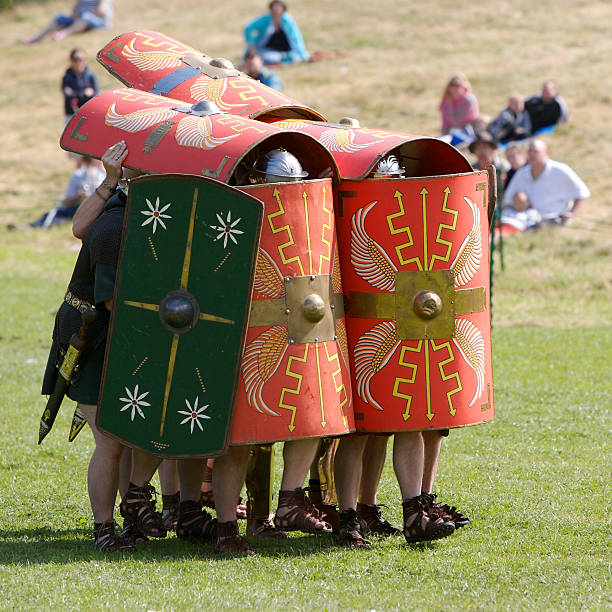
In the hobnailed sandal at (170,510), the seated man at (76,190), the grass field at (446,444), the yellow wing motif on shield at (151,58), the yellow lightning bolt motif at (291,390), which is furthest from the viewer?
the seated man at (76,190)

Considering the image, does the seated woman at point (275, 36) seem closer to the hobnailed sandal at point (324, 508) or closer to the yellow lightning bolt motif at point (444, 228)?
the hobnailed sandal at point (324, 508)

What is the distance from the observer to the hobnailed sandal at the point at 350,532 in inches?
202

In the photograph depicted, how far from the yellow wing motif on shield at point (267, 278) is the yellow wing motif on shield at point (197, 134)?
1.60ft

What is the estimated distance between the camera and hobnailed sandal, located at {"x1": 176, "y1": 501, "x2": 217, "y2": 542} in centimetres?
525

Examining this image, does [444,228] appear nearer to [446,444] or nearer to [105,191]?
[105,191]

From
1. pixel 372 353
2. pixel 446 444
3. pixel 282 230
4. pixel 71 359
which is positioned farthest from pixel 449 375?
pixel 446 444

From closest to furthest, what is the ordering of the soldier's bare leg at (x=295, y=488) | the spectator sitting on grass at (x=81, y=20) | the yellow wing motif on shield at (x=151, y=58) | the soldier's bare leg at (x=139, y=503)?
1. the soldier's bare leg at (x=295, y=488)
2. the soldier's bare leg at (x=139, y=503)
3. the yellow wing motif on shield at (x=151, y=58)
4. the spectator sitting on grass at (x=81, y=20)

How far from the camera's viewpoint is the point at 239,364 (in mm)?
4707

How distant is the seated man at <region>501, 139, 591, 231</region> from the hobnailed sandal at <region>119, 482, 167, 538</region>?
967cm

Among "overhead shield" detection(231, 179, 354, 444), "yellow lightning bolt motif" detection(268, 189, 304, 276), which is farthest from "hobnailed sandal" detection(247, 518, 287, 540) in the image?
"yellow lightning bolt motif" detection(268, 189, 304, 276)

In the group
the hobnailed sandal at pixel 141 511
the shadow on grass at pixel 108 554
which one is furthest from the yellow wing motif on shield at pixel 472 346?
the hobnailed sandal at pixel 141 511

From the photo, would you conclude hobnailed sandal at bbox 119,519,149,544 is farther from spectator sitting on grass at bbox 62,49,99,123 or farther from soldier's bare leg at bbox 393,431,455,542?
spectator sitting on grass at bbox 62,49,99,123

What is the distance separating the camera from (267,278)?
4.79 metres

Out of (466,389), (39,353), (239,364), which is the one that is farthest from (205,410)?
(39,353)
